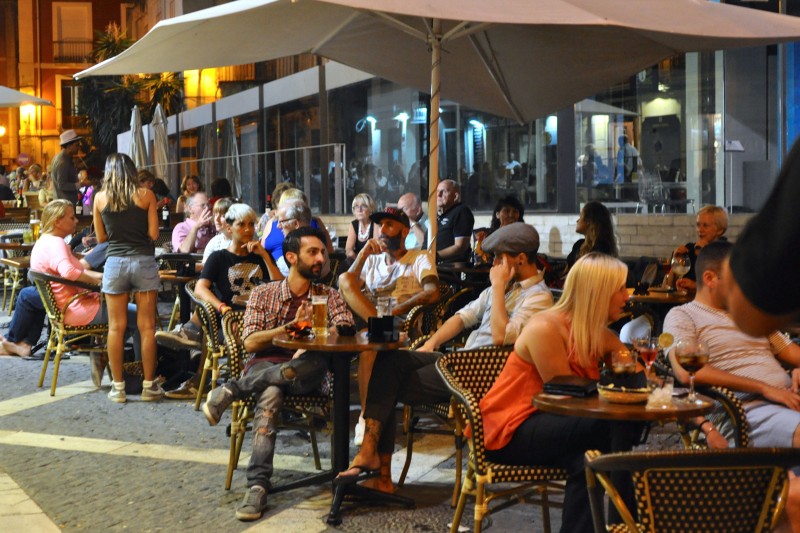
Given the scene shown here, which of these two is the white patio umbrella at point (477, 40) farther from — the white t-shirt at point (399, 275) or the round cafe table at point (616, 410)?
the round cafe table at point (616, 410)

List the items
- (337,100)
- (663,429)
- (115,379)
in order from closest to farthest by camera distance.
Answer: (663,429) < (115,379) < (337,100)

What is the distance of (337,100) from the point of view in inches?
659

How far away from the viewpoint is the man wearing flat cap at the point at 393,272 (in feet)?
23.1

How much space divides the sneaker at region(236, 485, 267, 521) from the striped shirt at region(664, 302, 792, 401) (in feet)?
6.92

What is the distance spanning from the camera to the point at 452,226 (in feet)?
34.9

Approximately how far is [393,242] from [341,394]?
223 cm

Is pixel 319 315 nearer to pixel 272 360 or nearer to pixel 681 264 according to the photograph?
pixel 272 360

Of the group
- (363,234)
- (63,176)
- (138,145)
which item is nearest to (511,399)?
(363,234)

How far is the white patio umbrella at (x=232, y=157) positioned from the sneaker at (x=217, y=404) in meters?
13.2

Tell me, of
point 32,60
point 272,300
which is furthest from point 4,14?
point 272,300

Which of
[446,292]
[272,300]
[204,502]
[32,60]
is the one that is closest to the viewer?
[204,502]

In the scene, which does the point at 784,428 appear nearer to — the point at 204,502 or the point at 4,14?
the point at 204,502

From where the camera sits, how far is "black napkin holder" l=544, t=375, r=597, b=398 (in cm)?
408

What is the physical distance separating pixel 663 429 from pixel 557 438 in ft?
9.53
